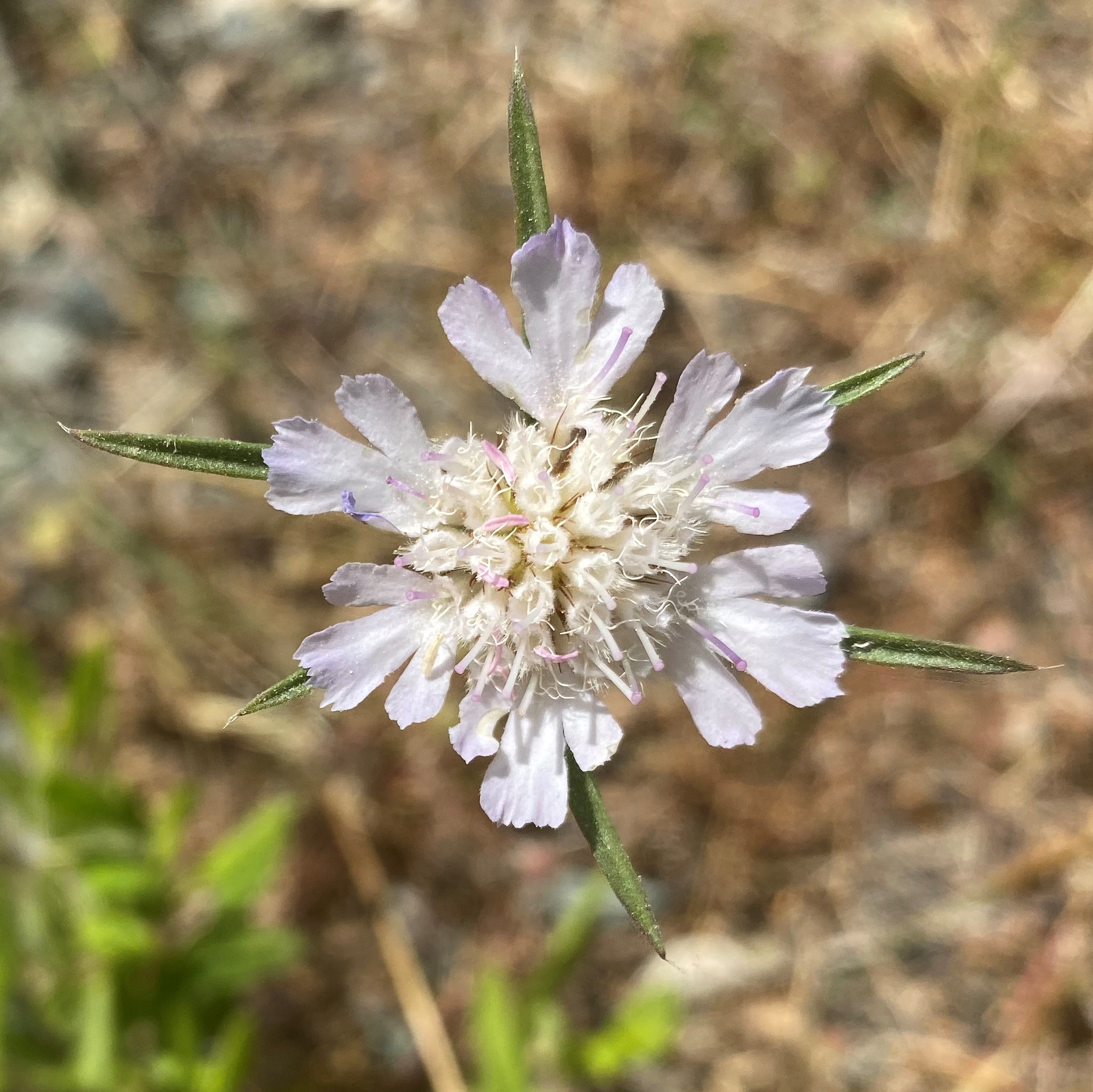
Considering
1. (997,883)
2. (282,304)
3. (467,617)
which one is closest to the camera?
(467,617)

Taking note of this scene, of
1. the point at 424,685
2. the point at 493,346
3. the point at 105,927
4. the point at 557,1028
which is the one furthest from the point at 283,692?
the point at 557,1028

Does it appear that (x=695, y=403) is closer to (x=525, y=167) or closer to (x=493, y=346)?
(x=493, y=346)

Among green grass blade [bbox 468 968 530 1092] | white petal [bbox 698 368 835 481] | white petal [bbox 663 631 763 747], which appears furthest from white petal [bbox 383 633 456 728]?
green grass blade [bbox 468 968 530 1092]

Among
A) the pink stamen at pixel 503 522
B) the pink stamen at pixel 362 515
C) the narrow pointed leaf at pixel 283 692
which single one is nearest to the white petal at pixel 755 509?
→ the pink stamen at pixel 503 522

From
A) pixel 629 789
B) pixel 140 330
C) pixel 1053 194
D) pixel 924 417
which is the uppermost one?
pixel 1053 194

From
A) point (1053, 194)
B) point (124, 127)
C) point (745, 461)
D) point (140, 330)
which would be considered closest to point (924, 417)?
point (1053, 194)

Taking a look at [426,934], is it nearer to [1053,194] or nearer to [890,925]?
[890,925]

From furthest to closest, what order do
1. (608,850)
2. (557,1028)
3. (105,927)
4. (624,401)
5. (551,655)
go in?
(624,401), (557,1028), (105,927), (551,655), (608,850)
